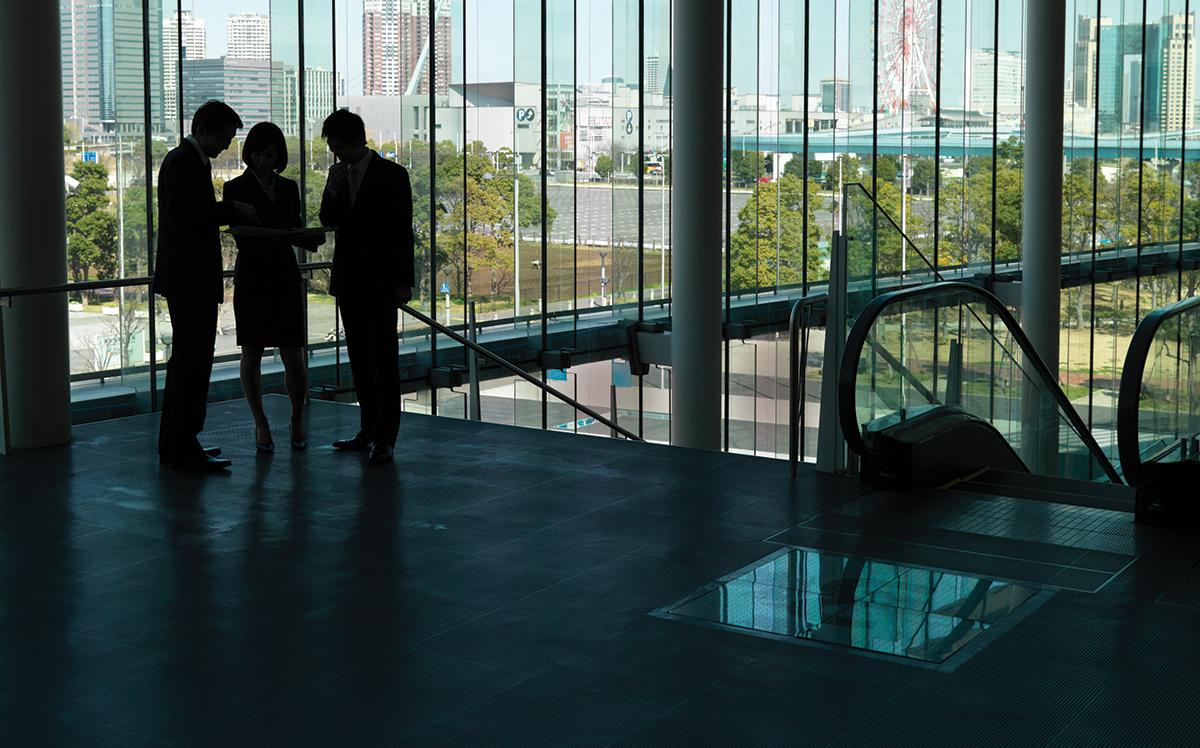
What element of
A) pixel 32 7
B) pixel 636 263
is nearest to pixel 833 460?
pixel 32 7

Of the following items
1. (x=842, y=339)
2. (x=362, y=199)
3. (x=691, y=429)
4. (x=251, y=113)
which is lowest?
(x=691, y=429)

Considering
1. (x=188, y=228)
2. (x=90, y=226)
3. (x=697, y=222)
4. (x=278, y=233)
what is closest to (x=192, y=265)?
(x=188, y=228)

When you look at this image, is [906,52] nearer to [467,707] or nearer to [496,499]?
[496,499]

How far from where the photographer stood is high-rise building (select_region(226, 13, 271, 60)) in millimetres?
12344

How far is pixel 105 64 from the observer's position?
37.9ft

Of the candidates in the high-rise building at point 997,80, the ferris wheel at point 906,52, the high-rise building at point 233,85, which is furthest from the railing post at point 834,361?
the high-rise building at point 997,80

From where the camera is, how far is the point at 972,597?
526 cm

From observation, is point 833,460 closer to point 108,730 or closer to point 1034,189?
point 108,730

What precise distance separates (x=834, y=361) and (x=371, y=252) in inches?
89.1

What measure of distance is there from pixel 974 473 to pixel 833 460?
800 millimetres

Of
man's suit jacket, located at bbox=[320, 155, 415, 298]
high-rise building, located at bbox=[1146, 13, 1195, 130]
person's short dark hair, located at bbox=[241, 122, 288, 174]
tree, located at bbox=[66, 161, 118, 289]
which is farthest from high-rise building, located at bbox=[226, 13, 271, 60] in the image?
high-rise building, located at bbox=[1146, 13, 1195, 130]

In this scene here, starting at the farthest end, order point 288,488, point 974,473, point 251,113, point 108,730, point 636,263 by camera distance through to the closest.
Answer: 1. point 636,263
2. point 251,113
3. point 974,473
4. point 288,488
5. point 108,730

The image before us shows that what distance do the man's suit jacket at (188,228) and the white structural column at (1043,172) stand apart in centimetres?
1360

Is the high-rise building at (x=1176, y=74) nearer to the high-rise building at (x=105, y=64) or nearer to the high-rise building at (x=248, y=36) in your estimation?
the high-rise building at (x=248, y=36)
